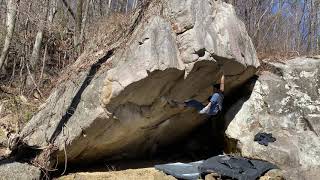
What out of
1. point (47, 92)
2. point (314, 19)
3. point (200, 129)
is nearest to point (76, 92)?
point (47, 92)

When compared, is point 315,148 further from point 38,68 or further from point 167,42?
point 38,68

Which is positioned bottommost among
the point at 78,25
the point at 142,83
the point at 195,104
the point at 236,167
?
the point at 236,167

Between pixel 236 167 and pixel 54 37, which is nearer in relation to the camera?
pixel 236 167

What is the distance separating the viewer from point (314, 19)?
19797mm

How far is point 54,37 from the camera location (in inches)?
543

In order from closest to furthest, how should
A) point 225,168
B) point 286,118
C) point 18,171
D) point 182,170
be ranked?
1. point 18,171
2. point 225,168
3. point 182,170
4. point 286,118

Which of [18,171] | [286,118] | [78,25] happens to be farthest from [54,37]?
[286,118]

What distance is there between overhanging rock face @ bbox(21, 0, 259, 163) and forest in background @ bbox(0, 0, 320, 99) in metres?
1.54

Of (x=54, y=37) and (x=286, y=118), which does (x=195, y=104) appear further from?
(x=54, y=37)

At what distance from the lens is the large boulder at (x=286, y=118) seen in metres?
8.88

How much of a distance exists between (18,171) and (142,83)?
105 inches

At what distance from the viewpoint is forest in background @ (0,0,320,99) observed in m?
11.3

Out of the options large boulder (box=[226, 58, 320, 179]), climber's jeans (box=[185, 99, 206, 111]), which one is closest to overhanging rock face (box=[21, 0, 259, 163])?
climber's jeans (box=[185, 99, 206, 111])

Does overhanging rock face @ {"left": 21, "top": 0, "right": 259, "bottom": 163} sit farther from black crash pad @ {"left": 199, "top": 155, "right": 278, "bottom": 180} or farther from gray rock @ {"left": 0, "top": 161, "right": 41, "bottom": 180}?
black crash pad @ {"left": 199, "top": 155, "right": 278, "bottom": 180}
